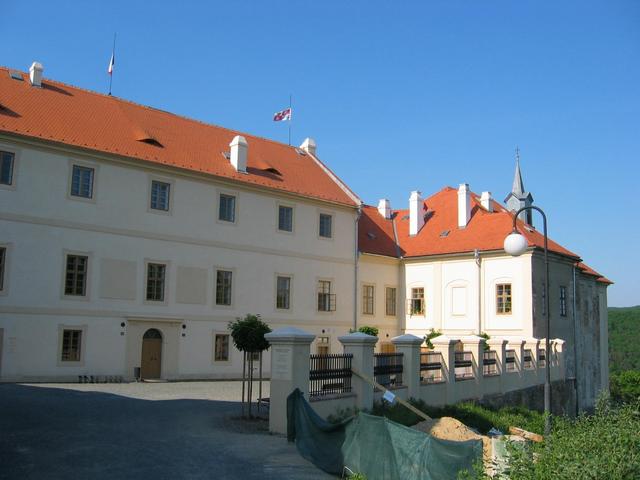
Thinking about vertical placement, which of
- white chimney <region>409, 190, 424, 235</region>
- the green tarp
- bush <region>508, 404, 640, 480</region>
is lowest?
the green tarp

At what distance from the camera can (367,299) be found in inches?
1458

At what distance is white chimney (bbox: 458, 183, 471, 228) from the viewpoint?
38469 mm

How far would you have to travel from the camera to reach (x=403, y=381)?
62.5 ft

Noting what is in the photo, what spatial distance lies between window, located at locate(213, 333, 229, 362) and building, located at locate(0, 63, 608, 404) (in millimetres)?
101

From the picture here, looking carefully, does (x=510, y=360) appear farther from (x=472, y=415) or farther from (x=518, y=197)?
(x=518, y=197)

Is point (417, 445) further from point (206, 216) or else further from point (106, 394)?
point (206, 216)

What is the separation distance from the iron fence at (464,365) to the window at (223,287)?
11506 mm

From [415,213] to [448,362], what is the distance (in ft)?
66.3

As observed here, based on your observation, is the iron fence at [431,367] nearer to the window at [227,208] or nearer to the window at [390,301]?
the window at [227,208]

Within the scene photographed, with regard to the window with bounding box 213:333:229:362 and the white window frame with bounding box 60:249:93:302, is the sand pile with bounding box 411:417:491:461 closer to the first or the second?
the white window frame with bounding box 60:249:93:302

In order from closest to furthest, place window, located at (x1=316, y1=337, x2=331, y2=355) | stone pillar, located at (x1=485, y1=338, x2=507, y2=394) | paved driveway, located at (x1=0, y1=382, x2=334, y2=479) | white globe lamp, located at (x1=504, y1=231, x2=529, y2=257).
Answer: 1. paved driveway, located at (x1=0, y1=382, x2=334, y2=479)
2. white globe lamp, located at (x1=504, y1=231, x2=529, y2=257)
3. stone pillar, located at (x1=485, y1=338, x2=507, y2=394)
4. window, located at (x1=316, y1=337, x2=331, y2=355)

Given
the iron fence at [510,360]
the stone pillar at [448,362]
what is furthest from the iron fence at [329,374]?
the iron fence at [510,360]

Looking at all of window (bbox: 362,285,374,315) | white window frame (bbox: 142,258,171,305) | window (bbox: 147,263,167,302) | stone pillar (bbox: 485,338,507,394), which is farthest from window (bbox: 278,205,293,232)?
stone pillar (bbox: 485,338,507,394)

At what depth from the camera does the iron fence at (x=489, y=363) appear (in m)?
24.9
